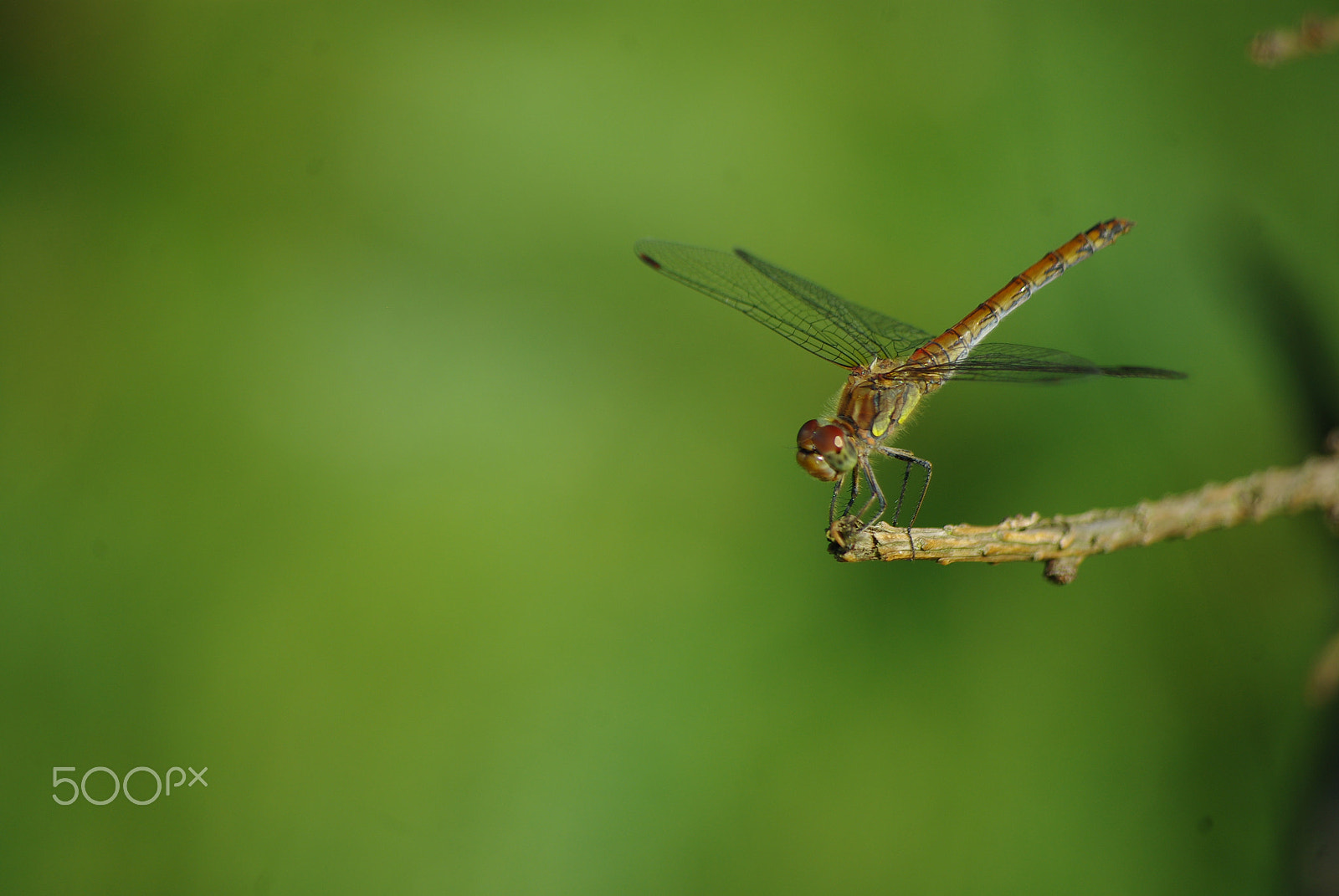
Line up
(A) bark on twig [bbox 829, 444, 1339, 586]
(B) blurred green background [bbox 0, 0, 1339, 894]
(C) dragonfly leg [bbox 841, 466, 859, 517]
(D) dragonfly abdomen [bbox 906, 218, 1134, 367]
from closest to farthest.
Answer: (A) bark on twig [bbox 829, 444, 1339, 586] → (B) blurred green background [bbox 0, 0, 1339, 894] → (C) dragonfly leg [bbox 841, 466, 859, 517] → (D) dragonfly abdomen [bbox 906, 218, 1134, 367]

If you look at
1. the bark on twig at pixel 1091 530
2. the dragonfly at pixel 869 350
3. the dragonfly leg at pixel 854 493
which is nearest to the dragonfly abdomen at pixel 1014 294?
the dragonfly at pixel 869 350

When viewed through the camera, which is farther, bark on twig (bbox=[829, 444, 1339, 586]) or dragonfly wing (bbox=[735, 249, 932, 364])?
dragonfly wing (bbox=[735, 249, 932, 364])

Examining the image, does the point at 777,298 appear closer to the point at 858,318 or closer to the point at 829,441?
the point at 858,318

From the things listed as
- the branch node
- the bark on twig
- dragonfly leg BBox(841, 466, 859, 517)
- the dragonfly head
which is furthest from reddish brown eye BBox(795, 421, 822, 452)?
the branch node

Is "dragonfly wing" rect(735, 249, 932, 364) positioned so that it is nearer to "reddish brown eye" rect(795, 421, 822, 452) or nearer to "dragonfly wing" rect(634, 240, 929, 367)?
"dragonfly wing" rect(634, 240, 929, 367)

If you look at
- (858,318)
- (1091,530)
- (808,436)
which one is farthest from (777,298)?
(1091,530)

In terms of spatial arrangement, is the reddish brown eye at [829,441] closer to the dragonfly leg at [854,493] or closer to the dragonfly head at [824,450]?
the dragonfly head at [824,450]

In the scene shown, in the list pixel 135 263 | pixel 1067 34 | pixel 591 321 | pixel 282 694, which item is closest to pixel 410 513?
pixel 282 694
